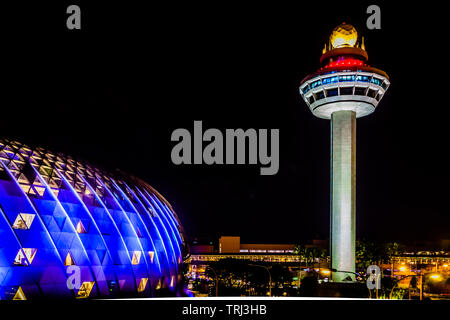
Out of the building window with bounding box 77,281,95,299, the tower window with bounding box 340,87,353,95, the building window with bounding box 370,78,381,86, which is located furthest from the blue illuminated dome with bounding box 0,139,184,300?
the building window with bounding box 370,78,381,86

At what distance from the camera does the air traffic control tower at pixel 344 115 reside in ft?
249

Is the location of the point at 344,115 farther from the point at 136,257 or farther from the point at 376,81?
the point at 136,257

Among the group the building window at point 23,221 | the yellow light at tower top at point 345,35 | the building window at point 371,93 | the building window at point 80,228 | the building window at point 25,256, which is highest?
the yellow light at tower top at point 345,35

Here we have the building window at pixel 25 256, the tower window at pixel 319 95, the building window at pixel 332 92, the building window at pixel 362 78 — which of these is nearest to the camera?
the building window at pixel 25 256

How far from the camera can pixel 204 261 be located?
125000 millimetres

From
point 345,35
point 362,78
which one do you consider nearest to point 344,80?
point 362,78

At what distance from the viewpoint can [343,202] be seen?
75875 mm

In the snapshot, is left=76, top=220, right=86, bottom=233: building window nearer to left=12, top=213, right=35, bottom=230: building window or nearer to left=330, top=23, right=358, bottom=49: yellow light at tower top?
left=12, top=213, right=35, bottom=230: building window

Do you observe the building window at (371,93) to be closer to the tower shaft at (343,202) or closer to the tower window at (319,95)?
the tower shaft at (343,202)

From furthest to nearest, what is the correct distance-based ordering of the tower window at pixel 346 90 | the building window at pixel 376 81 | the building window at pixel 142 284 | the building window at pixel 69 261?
the building window at pixel 376 81 < the tower window at pixel 346 90 < the building window at pixel 142 284 < the building window at pixel 69 261

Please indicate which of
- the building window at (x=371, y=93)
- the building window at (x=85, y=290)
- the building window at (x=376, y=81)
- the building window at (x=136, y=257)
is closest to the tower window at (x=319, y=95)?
the building window at (x=371, y=93)

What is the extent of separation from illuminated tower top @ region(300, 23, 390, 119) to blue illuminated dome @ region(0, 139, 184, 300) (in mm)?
43968
